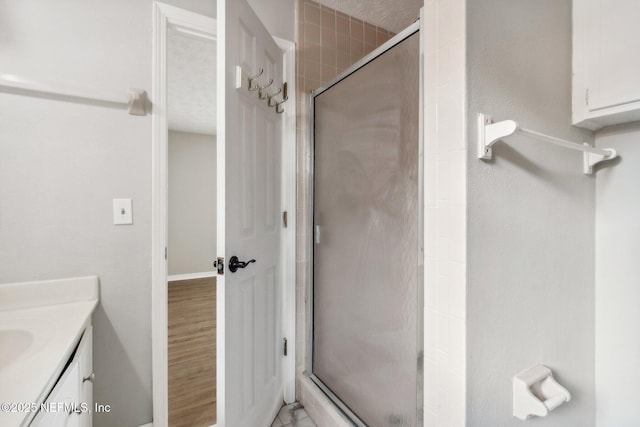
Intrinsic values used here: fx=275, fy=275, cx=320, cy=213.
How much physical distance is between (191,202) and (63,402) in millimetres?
4303

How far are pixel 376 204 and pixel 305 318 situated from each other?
896 millimetres

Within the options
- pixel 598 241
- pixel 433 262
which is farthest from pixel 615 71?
pixel 433 262

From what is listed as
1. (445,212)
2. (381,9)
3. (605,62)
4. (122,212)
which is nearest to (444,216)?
(445,212)

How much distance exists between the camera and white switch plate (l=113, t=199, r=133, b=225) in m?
1.28

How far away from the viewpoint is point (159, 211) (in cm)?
135

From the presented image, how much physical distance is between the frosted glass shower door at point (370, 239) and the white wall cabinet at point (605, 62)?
56 centimetres

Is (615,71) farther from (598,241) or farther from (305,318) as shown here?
(305,318)

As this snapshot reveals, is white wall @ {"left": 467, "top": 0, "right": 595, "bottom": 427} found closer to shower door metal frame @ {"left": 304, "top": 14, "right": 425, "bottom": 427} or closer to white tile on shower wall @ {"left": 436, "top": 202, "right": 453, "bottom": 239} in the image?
white tile on shower wall @ {"left": 436, "top": 202, "right": 453, "bottom": 239}

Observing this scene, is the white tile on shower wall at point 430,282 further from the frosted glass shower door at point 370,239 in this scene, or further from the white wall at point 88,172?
the white wall at point 88,172

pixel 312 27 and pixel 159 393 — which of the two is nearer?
pixel 159 393

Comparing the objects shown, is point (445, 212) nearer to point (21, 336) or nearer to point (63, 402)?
point (63, 402)

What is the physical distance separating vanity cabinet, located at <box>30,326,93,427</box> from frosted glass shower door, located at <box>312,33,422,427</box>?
3.36 ft

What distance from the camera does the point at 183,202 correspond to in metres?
4.61

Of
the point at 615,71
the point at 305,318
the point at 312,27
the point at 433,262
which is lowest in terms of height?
the point at 305,318
